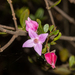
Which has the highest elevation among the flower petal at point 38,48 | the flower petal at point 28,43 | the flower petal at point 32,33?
the flower petal at point 32,33

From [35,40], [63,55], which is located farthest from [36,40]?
[63,55]

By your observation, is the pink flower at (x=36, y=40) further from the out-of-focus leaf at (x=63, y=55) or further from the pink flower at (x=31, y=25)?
the out-of-focus leaf at (x=63, y=55)

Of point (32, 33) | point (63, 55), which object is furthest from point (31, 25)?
point (63, 55)

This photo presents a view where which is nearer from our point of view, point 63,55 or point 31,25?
point 31,25

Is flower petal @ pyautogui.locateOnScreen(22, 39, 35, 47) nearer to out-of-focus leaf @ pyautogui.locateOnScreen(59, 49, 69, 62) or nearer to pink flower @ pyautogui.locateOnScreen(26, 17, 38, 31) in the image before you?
pink flower @ pyautogui.locateOnScreen(26, 17, 38, 31)

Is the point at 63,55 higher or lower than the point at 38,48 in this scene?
lower

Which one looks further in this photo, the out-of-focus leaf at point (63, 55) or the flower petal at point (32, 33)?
the out-of-focus leaf at point (63, 55)

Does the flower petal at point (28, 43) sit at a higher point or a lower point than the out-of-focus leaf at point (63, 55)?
higher

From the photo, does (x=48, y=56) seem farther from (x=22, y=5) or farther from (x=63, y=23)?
(x=63, y=23)

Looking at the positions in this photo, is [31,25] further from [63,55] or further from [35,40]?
[63,55]

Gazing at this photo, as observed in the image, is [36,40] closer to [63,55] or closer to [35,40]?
[35,40]

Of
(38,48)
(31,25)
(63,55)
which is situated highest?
(31,25)

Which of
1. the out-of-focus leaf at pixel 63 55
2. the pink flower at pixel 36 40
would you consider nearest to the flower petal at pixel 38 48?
the pink flower at pixel 36 40
